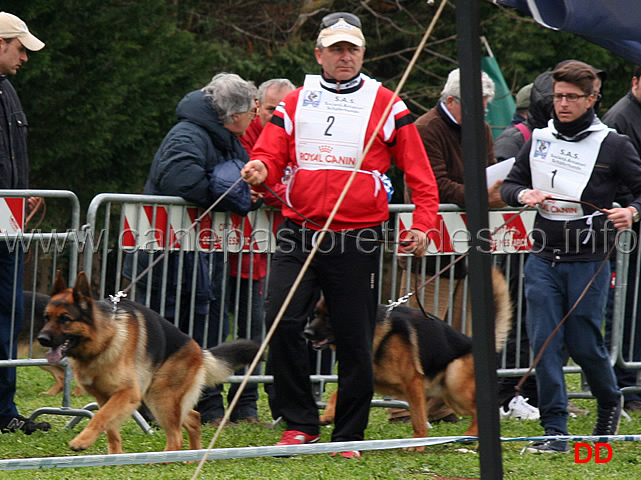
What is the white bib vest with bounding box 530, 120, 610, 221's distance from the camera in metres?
5.47

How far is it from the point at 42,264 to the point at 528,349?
492 centimetres

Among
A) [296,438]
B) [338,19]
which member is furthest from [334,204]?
[296,438]

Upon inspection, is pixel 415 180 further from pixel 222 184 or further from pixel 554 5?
pixel 554 5

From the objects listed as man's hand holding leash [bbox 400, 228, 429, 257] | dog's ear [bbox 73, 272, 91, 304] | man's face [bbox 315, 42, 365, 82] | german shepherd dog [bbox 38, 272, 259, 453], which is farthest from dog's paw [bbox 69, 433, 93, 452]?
man's face [bbox 315, 42, 365, 82]

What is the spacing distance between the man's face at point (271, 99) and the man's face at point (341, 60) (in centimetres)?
175

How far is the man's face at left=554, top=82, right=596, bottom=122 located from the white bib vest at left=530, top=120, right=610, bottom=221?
13 centimetres

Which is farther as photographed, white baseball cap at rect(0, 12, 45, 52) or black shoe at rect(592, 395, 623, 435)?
white baseball cap at rect(0, 12, 45, 52)

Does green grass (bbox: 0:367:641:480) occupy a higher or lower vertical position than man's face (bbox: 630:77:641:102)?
lower

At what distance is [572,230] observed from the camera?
18.0 feet

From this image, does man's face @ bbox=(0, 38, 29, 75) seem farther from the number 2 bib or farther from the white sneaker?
the white sneaker

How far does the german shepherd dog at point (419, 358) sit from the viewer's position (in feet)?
19.0

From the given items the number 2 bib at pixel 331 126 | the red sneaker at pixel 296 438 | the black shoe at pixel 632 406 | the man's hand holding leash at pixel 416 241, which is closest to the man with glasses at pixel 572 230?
the man's hand holding leash at pixel 416 241

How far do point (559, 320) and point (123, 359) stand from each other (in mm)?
2413

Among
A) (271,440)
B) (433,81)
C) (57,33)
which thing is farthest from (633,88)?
(433,81)
